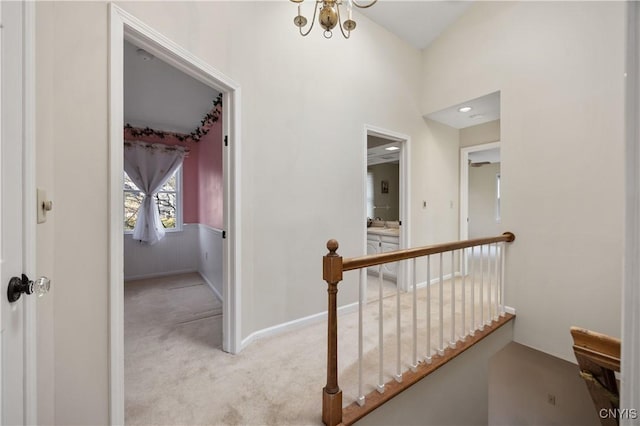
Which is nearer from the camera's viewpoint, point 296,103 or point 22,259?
point 22,259

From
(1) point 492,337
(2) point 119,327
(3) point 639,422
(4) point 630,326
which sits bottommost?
(1) point 492,337

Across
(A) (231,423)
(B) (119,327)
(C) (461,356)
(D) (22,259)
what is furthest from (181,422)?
(C) (461,356)

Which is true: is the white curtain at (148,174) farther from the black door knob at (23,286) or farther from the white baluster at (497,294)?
the white baluster at (497,294)

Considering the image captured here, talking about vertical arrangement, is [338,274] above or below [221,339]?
above

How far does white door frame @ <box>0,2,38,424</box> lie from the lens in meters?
0.80

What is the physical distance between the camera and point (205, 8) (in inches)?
68.6

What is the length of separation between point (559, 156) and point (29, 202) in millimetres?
3522

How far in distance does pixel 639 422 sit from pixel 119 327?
1697mm

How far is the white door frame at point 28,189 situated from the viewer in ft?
2.64

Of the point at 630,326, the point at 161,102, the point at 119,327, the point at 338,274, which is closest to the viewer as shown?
the point at 630,326

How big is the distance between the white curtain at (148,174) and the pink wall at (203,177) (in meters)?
0.19

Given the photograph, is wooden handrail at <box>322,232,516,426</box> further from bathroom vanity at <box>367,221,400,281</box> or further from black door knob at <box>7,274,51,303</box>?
bathroom vanity at <box>367,221,400,281</box>

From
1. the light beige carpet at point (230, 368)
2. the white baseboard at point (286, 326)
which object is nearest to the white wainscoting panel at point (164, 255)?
the light beige carpet at point (230, 368)

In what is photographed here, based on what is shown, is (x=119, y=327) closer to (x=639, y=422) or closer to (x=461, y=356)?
(x=639, y=422)
